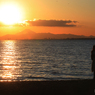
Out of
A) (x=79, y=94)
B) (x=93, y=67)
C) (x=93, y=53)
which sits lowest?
(x=79, y=94)

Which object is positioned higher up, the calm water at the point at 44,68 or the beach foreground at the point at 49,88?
the beach foreground at the point at 49,88

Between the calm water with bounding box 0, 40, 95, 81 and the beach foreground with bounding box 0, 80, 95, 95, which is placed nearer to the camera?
the beach foreground with bounding box 0, 80, 95, 95

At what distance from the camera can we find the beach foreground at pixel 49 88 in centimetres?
880

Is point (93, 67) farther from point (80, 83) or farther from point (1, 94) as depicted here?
point (1, 94)

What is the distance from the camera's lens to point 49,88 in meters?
9.60

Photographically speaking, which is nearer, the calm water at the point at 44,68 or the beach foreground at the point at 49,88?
the beach foreground at the point at 49,88

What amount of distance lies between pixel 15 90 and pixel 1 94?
780mm

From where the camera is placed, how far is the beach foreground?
8.80 metres

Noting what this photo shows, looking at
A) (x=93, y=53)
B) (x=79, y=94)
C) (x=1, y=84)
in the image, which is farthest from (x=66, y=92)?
(x=1, y=84)

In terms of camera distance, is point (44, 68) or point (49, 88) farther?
point (44, 68)

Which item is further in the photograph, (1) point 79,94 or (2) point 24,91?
(2) point 24,91

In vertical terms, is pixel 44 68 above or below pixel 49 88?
below

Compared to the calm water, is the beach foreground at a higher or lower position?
higher

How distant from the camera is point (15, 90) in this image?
364 inches
